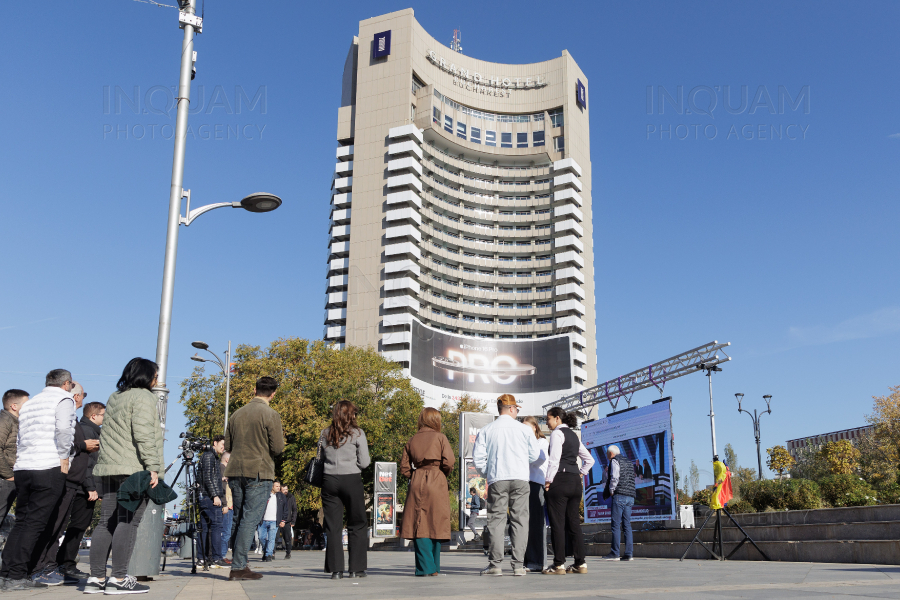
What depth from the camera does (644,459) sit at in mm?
16906

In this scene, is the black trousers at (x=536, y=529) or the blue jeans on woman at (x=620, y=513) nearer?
the black trousers at (x=536, y=529)

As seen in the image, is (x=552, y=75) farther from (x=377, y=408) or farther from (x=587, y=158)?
(x=377, y=408)

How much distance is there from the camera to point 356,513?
7281mm

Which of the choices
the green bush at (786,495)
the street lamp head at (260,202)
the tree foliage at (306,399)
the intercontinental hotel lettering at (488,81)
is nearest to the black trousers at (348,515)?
the street lamp head at (260,202)

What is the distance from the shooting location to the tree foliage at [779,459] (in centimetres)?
3678

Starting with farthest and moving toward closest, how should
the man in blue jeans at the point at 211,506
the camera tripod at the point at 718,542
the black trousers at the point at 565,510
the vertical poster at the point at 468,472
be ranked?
the vertical poster at the point at 468,472 → the camera tripod at the point at 718,542 → the man in blue jeans at the point at 211,506 → the black trousers at the point at 565,510

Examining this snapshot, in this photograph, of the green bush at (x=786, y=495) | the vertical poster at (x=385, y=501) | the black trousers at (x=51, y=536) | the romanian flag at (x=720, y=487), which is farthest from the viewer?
the vertical poster at (x=385, y=501)

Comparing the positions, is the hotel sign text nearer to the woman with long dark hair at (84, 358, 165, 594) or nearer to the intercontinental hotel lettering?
the intercontinental hotel lettering

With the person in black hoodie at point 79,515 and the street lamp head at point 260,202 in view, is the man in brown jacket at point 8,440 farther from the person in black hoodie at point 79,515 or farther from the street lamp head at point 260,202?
the street lamp head at point 260,202

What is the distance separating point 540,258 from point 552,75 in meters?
27.0

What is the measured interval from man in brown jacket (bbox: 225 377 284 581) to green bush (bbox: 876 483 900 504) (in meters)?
15.1

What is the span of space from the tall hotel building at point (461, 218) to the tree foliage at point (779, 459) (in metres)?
35.9

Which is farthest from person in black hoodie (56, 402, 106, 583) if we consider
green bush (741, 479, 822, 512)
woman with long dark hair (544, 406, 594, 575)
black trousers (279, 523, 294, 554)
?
green bush (741, 479, 822, 512)

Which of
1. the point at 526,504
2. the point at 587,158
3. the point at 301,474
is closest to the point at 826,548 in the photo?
the point at 526,504
